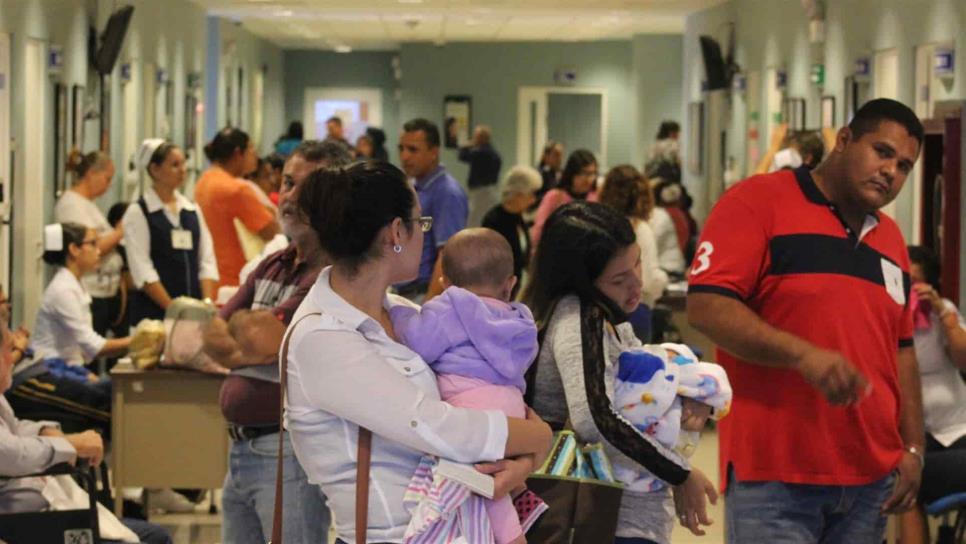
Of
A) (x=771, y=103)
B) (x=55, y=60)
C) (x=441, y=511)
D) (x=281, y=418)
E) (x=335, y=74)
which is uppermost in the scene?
(x=335, y=74)

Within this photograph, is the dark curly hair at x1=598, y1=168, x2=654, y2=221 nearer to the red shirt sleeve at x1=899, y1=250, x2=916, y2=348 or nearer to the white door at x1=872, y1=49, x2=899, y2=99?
the white door at x1=872, y1=49, x2=899, y2=99

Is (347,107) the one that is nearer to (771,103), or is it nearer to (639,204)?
(771,103)

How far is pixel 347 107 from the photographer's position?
31469 mm

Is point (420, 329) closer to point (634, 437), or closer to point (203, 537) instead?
point (634, 437)

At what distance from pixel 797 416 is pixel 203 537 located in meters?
3.67

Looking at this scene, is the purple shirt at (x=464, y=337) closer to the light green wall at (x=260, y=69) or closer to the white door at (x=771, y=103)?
the white door at (x=771, y=103)

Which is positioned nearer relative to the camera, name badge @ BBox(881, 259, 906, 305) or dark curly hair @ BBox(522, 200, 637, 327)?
dark curly hair @ BBox(522, 200, 637, 327)

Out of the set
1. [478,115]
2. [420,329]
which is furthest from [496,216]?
[478,115]

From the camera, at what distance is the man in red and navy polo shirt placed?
135 inches

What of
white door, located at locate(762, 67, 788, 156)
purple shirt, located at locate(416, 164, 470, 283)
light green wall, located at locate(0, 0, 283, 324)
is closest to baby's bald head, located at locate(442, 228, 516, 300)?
purple shirt, located at locate(416, 164, 470, 283)

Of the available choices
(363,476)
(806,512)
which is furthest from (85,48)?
(363,476)

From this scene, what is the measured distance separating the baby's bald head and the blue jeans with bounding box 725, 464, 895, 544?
87 centimetres

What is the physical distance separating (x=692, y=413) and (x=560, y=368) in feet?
Answer: 1.06

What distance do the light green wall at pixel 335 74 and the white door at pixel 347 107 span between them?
11 centimetres
